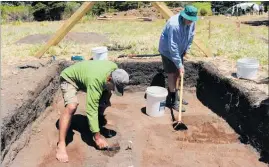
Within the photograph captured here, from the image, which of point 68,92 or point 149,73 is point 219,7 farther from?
point 68,92

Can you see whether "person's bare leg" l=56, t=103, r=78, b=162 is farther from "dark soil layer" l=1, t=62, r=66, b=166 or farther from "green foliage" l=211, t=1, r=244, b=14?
"green foliage" l=211, t=1, r=244, b=14

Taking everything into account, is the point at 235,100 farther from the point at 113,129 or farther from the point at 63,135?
the point at 63,135

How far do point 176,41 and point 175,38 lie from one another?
7 centimetres

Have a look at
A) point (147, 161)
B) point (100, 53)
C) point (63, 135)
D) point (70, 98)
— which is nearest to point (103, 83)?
point (70, 98)

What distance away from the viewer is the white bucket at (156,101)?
18.1ft

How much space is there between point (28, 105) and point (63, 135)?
0.74m

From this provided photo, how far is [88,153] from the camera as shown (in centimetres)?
435

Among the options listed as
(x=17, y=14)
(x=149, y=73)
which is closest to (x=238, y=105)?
(x=149, y=73)

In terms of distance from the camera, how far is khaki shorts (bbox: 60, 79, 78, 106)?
4297 mm

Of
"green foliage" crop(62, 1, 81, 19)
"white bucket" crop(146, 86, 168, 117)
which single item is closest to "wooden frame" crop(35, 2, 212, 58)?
"white bucket" crop(146, 86, 168, 117)

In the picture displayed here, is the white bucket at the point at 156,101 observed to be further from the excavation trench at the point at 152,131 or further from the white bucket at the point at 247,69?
the white bucket at the point at 247,69

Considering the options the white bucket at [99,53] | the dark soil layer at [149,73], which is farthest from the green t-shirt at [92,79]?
the white bucket at [99,53]

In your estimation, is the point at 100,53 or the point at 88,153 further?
the point at 100,53

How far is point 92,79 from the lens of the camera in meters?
4.02
